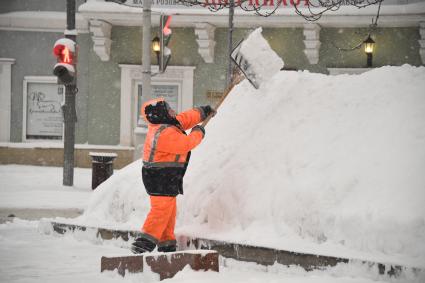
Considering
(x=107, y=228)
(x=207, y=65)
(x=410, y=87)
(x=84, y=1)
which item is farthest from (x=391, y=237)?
(x=84, y=1)

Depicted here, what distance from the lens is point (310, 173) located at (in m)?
6.21

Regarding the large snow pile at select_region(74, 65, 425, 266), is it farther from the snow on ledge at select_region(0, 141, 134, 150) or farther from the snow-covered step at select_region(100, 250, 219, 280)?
the snow on ledge at select_region(0, 141, 134, 150)

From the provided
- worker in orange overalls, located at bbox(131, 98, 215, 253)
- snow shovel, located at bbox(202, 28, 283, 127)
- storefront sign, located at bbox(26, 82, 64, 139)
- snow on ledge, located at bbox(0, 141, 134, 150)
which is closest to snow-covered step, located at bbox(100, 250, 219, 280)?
worker in orange overalls, located at bbox(131, 98, 215, 253)

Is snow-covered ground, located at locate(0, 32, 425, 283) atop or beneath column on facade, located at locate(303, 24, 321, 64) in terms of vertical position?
beneath

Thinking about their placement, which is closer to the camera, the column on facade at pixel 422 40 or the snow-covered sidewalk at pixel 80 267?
the snow-covered sidewalk at pixel 80 267

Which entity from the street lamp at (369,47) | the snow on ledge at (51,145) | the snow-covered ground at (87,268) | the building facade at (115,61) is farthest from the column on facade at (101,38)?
the snow-covered ground at (87,268)

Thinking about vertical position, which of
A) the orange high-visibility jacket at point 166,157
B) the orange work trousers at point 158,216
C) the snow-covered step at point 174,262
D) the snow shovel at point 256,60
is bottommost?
the snow-covered step at point 174,262

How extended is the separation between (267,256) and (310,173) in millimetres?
857

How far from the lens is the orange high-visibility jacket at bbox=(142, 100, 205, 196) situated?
591 centimetres

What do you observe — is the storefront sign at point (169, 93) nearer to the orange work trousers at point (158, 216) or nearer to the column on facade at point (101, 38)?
the column on facade at point (101, 38)

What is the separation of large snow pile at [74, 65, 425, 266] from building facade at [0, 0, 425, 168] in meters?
10.5

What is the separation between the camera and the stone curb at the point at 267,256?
16.9 ft

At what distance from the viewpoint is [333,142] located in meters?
6.45

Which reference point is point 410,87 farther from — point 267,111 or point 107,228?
point 107,228
